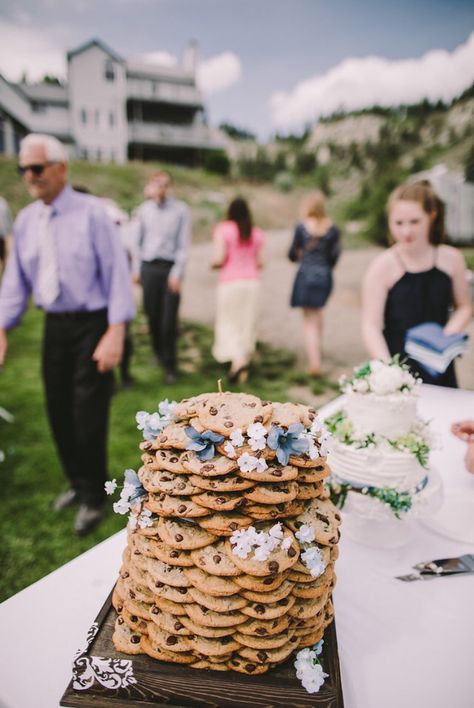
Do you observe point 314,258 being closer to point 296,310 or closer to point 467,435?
point 296,310

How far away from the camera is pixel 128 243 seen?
5785 millimetres

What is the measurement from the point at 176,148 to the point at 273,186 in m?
7.01

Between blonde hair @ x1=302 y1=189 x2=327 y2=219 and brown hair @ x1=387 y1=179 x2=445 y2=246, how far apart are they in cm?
241

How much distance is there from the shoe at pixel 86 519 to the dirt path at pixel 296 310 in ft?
10.8

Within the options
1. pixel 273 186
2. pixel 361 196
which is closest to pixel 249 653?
pixel 361 196

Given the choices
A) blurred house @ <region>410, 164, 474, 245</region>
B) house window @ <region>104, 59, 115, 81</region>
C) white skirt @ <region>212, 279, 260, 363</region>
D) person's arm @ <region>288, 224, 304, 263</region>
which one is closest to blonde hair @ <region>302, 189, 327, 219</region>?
person's arm @ <region>288, 224, 304, 263</region>

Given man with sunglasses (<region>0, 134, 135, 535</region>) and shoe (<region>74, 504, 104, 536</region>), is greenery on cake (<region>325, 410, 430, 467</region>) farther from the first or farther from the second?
shoe (<region>74, 504, 104, 536</region>)

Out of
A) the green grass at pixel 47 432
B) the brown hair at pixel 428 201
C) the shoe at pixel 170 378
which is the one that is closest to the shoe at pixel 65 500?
the green grass at pixel 47 432

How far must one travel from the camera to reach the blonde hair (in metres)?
4.78

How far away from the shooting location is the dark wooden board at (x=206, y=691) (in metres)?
0.78

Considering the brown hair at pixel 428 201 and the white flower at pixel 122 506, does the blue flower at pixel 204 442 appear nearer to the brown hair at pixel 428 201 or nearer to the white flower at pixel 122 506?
the white flower at pixel 122 506

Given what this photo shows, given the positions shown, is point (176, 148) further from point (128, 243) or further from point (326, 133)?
point (128, 243)

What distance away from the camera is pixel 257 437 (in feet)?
2.61

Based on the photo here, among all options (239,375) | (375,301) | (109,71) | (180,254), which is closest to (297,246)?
(180,254)
